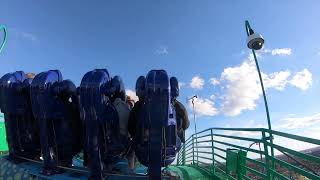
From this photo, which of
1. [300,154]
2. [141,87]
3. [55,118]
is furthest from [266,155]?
[55,118]

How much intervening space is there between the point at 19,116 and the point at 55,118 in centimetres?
127

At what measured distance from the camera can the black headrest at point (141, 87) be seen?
22.5 ft

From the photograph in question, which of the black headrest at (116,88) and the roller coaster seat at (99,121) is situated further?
the black headrest at (116,88)

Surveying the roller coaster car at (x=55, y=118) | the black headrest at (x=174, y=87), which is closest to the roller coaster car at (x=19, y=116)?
the roller coaster car at (x=55, y=118)

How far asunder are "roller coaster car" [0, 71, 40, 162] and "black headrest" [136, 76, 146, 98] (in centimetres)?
279

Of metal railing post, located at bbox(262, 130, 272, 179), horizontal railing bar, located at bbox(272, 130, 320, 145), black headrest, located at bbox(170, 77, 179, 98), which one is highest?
black headrest, located at bbox(170, 77, 179, 98)

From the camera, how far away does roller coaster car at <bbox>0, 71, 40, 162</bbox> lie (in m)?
8.45

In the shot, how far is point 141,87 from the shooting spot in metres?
6.87

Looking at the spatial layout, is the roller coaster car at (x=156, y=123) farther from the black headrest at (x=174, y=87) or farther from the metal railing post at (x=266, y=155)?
the metal railing post at (x=266, y=155)

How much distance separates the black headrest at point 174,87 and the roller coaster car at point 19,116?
10.7 ft

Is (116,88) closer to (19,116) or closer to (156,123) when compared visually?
(156,123)

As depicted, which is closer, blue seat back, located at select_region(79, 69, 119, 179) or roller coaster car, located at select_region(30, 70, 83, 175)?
blue seat back, located at select_region(79, 69, 119, 179)

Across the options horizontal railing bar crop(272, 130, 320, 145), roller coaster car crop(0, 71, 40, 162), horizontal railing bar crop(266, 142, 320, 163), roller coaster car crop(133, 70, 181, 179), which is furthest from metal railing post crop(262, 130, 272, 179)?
roller coaster car crop(0, 71, 40, 162)

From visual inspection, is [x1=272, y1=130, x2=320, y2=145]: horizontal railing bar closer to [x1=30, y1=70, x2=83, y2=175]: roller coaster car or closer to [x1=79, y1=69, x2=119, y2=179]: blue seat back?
[x1=79, y1=69, x2=119, y2=179]: blue seat back
